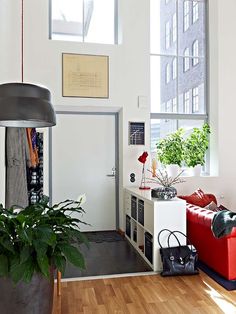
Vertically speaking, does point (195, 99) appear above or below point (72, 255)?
above

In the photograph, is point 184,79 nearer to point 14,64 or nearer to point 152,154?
point 152,154

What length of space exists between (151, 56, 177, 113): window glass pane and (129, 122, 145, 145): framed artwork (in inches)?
22.2

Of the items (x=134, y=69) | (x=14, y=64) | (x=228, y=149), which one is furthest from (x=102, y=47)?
(x=228, y=149)

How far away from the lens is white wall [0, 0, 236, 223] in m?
4.89

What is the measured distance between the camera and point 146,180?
529cm

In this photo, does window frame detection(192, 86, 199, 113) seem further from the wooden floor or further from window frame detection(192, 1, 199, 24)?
the wooden floor

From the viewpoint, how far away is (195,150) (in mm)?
5430

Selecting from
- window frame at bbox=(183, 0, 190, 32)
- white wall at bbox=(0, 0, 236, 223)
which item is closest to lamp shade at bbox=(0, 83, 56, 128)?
white wall at bbox=(0, 0, 236, 223)

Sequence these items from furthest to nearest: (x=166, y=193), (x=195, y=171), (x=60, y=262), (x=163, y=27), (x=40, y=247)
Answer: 1. (x=163, y=27)
2. (x=195, y=171)
3. (x=166, y=193)
4. (x=60, y=262)
5. (x=40, y=247)

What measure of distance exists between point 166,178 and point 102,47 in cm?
244

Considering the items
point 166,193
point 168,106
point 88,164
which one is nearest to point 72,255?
point 166,193

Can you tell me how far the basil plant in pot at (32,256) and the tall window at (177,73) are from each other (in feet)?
13.3

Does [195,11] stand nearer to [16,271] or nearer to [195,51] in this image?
[195,51]

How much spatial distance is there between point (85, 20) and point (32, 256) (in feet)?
15.8
